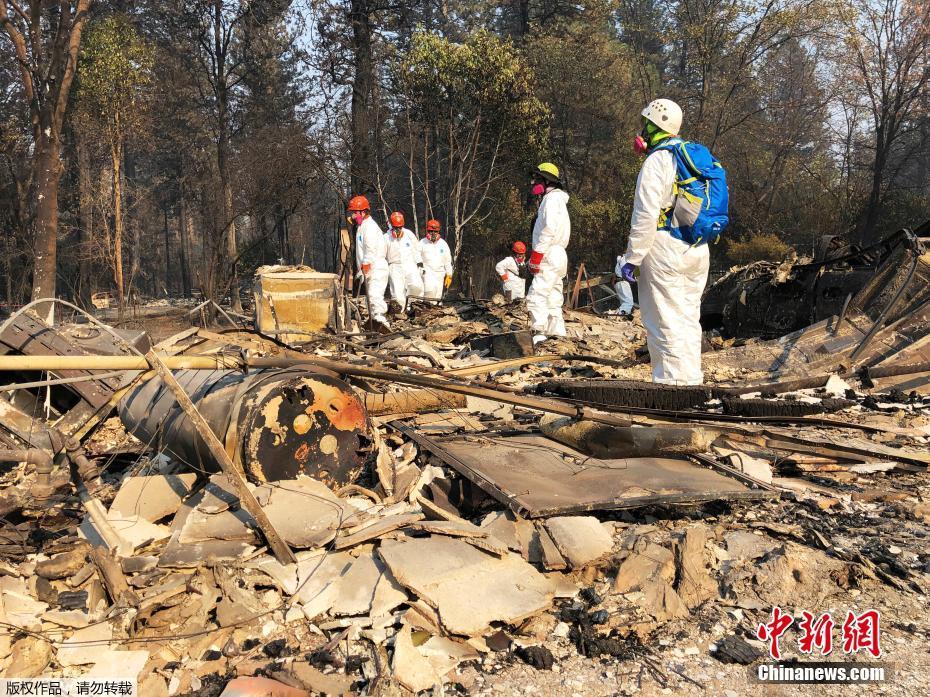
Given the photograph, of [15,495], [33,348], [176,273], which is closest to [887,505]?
[15,495]

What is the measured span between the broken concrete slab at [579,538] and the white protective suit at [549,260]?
567 centimetres

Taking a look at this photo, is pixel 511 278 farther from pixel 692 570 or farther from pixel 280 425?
pixel 692 570

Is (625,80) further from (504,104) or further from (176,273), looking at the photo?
(176,273)

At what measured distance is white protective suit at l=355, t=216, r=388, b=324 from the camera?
11773 millimetres

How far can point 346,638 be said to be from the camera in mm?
2564

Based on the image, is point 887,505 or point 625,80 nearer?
point 887,505

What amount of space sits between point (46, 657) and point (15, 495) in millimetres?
2089

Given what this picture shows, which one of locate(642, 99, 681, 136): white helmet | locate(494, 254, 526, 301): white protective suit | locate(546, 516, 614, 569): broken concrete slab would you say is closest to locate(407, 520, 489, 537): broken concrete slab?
locate(546, 516, 614, 569): broken concrete slab

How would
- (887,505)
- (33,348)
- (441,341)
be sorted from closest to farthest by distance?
1. (887,505)
2. (33,348)
3. (441,341)

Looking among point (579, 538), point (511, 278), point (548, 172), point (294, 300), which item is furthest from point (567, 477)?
point (511, 278)

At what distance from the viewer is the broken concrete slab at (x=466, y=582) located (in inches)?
102

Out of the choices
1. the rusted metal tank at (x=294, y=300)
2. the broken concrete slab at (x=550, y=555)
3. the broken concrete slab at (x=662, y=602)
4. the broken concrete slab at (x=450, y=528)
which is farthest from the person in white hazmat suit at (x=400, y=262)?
the broken concrete slab at (x=662, y=602)

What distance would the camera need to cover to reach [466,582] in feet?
9.05

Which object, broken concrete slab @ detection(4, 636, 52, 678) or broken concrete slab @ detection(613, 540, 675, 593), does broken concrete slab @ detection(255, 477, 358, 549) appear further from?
broken concrete slab @ detection(613, 540, 675, 593)
